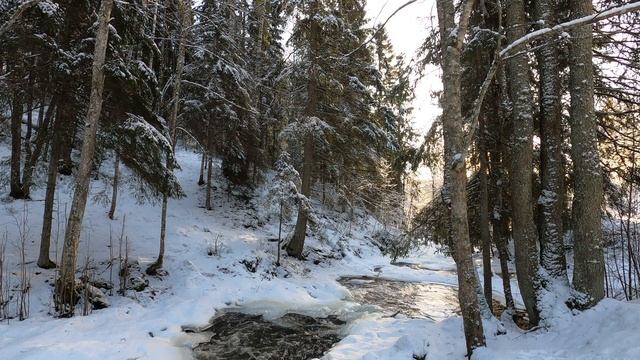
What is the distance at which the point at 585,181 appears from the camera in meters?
6.54

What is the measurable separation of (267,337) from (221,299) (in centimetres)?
264

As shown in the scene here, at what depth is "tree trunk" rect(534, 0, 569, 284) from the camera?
24.3 ft

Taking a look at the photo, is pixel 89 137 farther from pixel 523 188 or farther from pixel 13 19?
pixel 523 188

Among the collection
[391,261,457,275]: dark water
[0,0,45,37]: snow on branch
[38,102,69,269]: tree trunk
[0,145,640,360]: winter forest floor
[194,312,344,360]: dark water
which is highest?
[0,0,45,37]: snow on branch

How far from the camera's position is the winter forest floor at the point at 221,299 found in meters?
5.90

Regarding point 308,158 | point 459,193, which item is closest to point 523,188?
point 459,193

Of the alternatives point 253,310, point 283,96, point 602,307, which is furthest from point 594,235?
point 283,96

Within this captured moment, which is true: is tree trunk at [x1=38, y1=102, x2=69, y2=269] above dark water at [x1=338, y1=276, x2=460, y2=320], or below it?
above

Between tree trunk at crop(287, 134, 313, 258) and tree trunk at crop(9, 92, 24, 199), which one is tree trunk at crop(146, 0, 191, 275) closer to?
tree trunk at crop(9, 92, 24, 199)

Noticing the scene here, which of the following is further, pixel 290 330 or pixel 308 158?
pixel 308 158

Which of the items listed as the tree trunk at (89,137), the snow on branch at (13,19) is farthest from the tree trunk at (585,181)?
the tree trunk at (89,137)

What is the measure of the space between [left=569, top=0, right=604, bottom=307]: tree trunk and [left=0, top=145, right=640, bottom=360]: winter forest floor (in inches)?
24.2

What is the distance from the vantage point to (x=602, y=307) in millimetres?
5781

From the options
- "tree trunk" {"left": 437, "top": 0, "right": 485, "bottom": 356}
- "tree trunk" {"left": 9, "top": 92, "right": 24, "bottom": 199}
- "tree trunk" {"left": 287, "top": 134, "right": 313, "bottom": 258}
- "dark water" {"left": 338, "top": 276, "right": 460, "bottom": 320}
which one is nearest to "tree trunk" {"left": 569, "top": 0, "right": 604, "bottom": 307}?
"tree trunk" {"left": 437, "top": 0, "right": 485, "bottom": 356}
